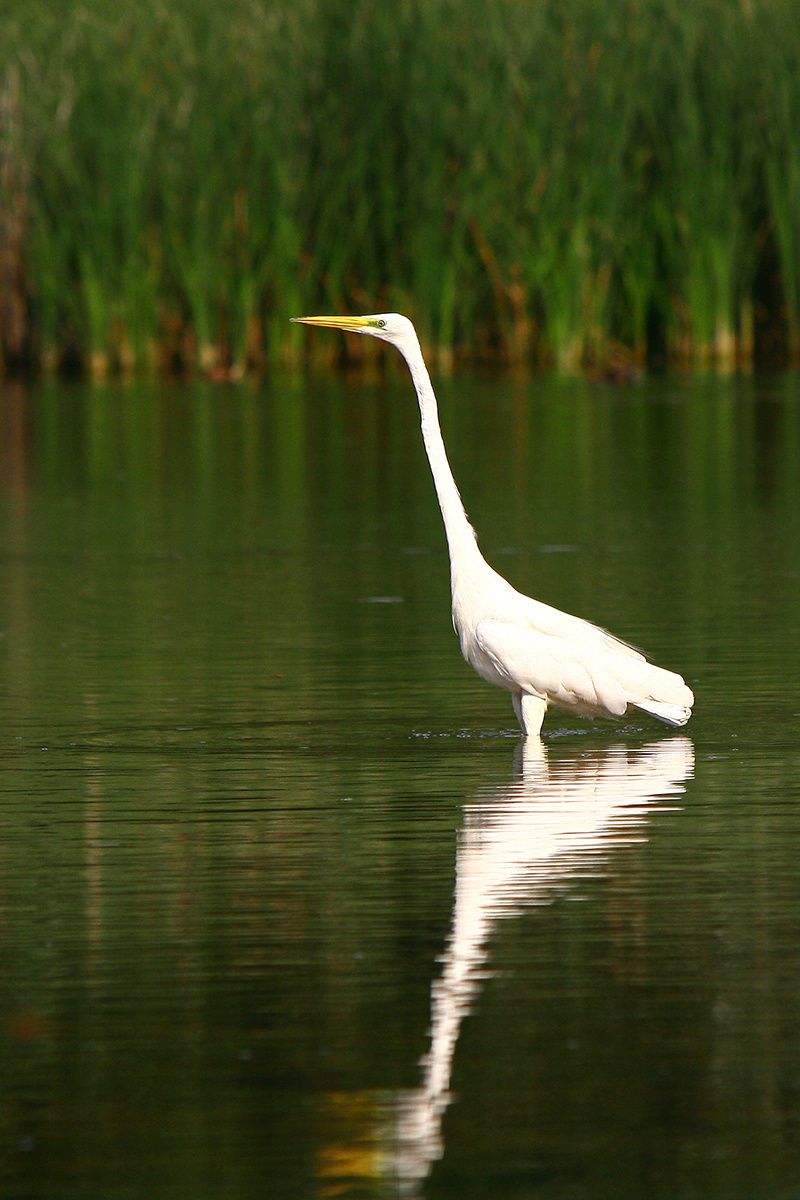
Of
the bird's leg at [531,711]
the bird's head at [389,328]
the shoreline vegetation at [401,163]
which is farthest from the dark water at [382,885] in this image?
the shoreline vegetation at [401,163]

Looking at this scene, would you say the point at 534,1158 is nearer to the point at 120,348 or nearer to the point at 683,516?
the point at 683,516

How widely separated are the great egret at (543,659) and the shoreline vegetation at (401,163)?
17413 mm

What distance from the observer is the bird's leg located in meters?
7.91

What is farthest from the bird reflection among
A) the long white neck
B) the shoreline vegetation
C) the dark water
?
the shoreline vegetation

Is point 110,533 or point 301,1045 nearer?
point 301,1045

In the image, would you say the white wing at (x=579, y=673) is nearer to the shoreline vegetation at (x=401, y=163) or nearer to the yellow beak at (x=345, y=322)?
the yellow beak at (x=345, y=322)

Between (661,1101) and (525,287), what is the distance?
2198cm

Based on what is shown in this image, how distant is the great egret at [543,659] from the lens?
7816mm

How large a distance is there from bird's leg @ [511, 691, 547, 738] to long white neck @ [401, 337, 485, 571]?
1.58ft

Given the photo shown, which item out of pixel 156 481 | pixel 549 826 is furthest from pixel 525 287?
pixel 549 826

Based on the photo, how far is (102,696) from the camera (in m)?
8.91

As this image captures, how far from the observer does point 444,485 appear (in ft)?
27.8

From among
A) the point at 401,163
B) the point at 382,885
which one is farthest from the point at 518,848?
the point at 401,163

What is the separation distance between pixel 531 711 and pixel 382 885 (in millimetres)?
2193
